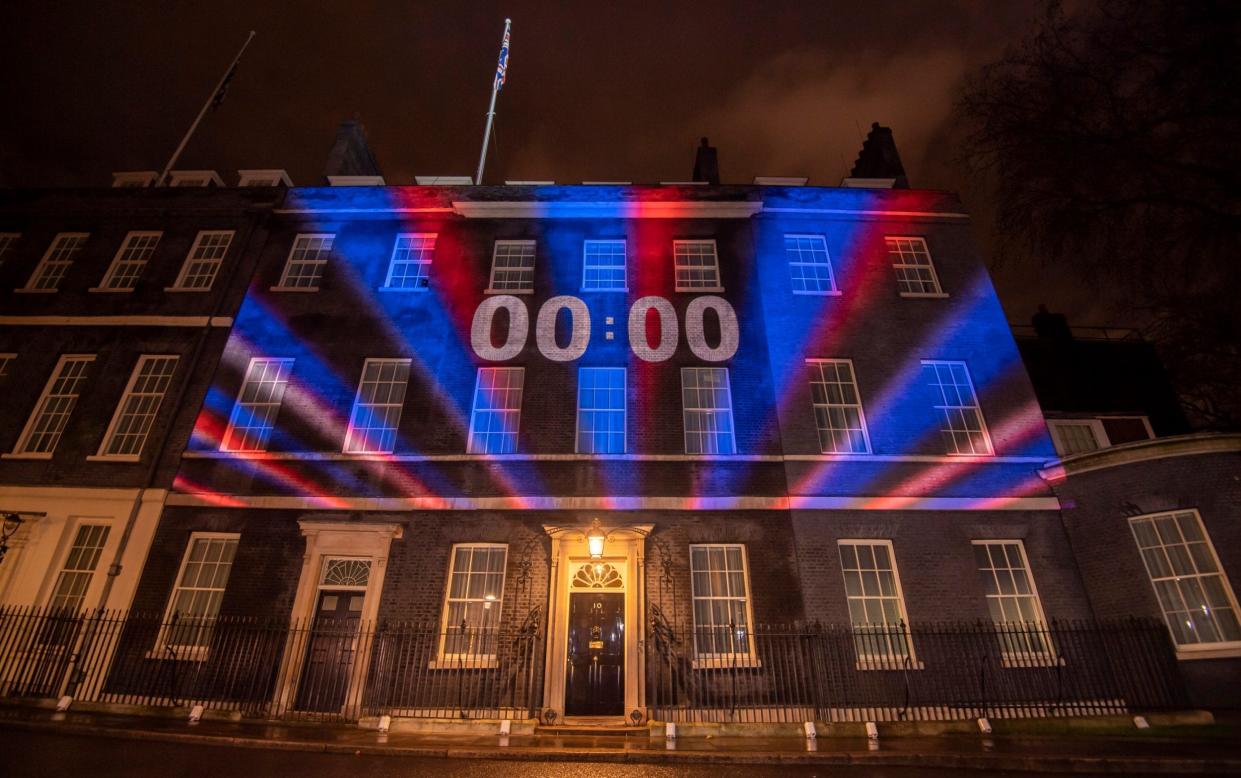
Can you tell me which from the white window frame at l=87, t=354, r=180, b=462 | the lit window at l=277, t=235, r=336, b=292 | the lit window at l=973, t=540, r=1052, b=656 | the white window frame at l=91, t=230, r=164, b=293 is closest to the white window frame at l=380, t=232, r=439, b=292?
the lit window at l=277, t=235, r=336, b=292

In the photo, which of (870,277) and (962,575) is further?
(870,277)

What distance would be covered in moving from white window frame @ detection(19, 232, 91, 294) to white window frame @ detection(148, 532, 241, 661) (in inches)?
401

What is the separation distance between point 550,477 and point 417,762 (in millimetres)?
6429

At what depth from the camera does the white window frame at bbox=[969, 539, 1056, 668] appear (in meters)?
11.8

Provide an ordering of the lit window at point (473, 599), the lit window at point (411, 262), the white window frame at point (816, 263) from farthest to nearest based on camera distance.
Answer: the lit window at point (411, 262) → the white window frame at point (816, 263) → the lit window at point (473, 599)

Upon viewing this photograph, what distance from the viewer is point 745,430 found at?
46.4ft

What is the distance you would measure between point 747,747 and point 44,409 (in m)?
20.0

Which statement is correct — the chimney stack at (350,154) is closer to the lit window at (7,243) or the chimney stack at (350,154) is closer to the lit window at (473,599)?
the lit window at (7,243)

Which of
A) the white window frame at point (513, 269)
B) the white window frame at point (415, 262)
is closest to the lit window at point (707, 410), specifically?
the white window frame at point (513, 269)

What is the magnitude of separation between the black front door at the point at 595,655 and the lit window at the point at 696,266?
28.7ft

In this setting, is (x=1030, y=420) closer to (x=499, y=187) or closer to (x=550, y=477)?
(x=550, y=477)

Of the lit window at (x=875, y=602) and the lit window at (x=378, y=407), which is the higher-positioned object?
the lit window at (x=378, y=407)

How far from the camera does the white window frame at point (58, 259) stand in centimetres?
1692

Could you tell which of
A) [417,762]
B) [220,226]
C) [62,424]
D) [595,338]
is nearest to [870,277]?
[595,338]
